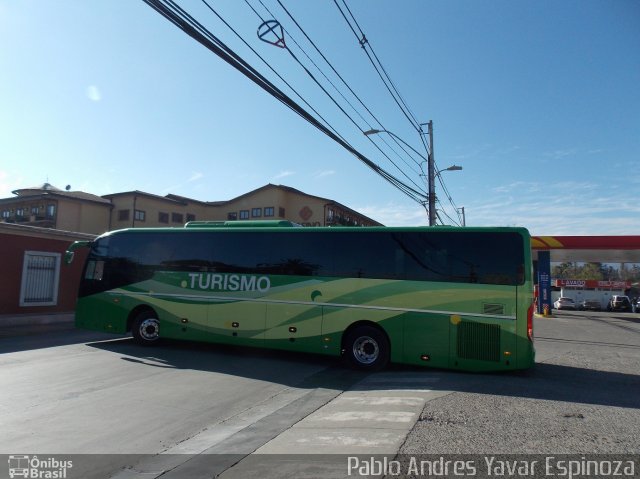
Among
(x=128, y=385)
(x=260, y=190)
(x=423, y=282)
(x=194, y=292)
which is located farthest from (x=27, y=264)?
(x=260, y=190)

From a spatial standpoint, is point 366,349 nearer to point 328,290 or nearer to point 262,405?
point 328,290

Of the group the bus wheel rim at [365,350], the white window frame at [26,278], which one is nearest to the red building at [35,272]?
the white window frame at [26,278]

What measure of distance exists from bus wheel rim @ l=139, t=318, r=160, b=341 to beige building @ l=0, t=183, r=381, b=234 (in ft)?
111

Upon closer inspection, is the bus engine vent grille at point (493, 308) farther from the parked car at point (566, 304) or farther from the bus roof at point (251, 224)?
the parked car at point (566, 304)

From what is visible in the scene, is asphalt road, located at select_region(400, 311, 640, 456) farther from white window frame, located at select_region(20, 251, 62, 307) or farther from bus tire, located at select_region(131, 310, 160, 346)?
white window frame, located at select_region(20, 251, 62, 307)

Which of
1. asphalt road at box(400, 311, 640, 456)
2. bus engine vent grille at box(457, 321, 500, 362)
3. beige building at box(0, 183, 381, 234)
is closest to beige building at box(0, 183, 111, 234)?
beige building at box(0, 183, 381, 234)

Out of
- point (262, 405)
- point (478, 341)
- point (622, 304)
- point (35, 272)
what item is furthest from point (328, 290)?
point (622, 304)

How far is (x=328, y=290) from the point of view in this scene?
1002cm

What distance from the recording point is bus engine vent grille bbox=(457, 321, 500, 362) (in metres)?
8.65

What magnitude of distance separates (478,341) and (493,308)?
2.28 ft

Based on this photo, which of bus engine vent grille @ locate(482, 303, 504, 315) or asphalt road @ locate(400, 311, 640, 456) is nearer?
asphalt road @ locate(400, 311, 640, 456)

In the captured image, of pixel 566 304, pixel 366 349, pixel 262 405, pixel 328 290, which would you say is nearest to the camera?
pixel 262 405

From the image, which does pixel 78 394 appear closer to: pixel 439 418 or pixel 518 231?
pixel 439 418

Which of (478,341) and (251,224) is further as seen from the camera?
(251,224)
